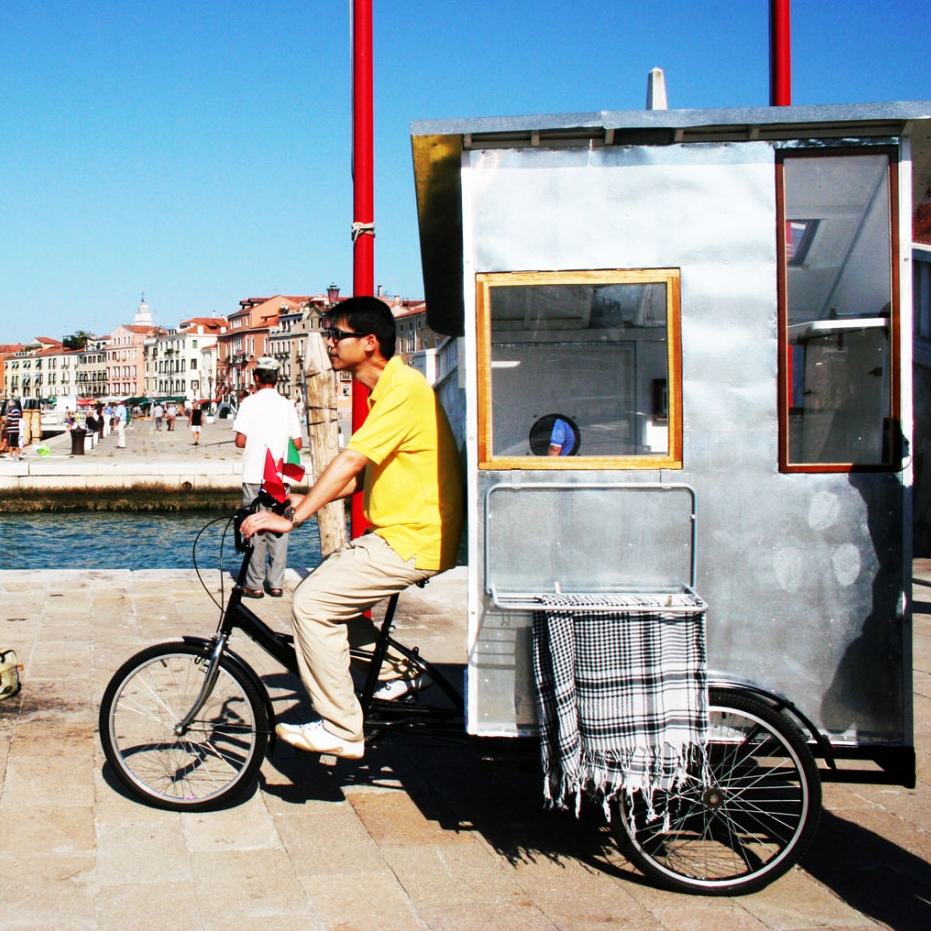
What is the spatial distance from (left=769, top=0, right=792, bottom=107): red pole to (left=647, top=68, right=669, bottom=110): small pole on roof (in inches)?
155

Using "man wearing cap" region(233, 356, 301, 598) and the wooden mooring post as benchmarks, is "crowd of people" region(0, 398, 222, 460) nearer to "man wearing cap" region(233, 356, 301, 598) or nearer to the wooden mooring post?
the wooden mooring post

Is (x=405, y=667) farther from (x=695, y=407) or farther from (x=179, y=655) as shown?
(x=695, y=407)

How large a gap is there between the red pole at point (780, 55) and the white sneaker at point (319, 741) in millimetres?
6136

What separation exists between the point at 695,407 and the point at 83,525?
24.1 meters

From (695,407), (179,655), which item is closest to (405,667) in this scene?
(179,655)

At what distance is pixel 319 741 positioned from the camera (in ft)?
13.8

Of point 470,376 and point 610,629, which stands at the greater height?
point 470,376

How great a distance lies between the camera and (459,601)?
9.59 metres

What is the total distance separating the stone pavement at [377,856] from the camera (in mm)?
3652

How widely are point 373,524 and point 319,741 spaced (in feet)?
2.73

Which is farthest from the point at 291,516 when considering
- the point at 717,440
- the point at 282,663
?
the point at 717,440

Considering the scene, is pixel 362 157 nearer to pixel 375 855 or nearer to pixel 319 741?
pixel 319 741

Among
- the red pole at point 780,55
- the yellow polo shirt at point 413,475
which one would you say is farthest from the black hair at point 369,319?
the red pole at point 780,55

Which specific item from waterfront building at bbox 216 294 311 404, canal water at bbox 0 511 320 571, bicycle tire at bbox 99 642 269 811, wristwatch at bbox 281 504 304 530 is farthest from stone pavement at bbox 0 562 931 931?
waterfront building at bbox 216 294 311 404
